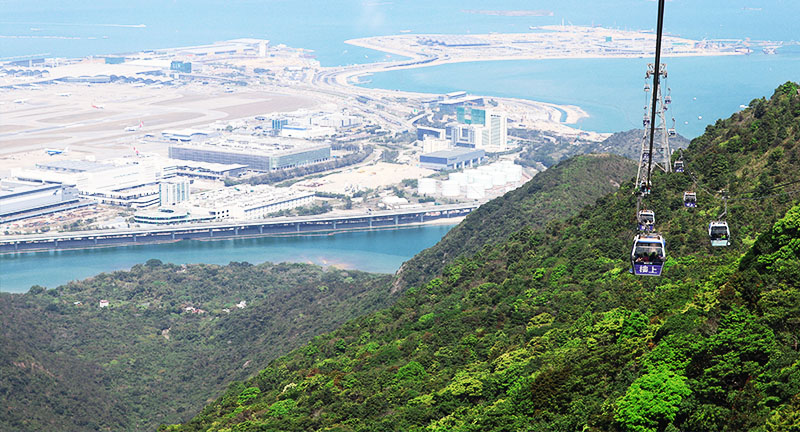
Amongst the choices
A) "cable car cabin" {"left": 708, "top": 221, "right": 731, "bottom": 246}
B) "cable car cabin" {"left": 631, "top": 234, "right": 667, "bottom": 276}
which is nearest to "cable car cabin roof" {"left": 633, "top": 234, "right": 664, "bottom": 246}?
"cable car cabin" {"left": 631, "top": 234, "right": 667, "bottom": 276}

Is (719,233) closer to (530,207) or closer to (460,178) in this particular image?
(530,207)

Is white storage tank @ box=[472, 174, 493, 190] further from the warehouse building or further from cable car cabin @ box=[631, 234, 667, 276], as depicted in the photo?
cable car cabin @ box=[631, 234, 667, 276]

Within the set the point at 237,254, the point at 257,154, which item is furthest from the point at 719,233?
the point at 257,154

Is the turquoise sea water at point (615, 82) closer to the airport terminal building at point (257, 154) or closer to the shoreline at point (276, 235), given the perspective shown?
the airport terminal building at point (257, 154)

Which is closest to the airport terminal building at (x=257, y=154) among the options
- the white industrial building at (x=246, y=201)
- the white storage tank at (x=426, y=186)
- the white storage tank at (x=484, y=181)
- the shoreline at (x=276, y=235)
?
the white industrial building at (x=246, y=201)

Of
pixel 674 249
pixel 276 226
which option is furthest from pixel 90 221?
pixel 674 249

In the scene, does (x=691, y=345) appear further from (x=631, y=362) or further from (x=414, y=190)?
(x=414, y=190)
